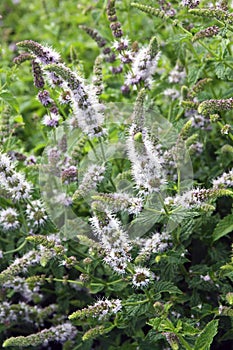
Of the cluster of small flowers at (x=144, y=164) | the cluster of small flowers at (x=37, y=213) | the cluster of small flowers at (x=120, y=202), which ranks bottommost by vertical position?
the cluster of small flowers at (x=120, y=202)

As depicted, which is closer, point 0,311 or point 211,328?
point 211,328

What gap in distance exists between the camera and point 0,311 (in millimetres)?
2301

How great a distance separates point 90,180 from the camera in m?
2.05

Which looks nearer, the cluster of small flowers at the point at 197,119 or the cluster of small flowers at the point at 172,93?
the cluster of small flowers at the point at 197,119

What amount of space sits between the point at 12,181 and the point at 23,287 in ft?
1.81

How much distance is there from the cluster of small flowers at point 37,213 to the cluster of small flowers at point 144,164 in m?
0.50

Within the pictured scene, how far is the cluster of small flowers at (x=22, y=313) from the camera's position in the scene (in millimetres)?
2314

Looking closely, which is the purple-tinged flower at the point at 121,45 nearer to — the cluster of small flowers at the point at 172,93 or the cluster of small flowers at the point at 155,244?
the cluster of small flowers at the point at 172,93

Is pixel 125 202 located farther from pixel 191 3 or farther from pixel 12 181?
pixel 191 3

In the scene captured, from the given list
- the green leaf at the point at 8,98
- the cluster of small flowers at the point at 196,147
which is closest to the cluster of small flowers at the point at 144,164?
the cluster of small flowers at the point at 196,147

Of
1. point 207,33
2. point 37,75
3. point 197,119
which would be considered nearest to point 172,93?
point 197,119

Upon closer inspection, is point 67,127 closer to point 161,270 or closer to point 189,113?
point 189,113

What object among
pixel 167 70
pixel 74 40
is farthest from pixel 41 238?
pixel 74 40

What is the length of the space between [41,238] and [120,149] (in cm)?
64
